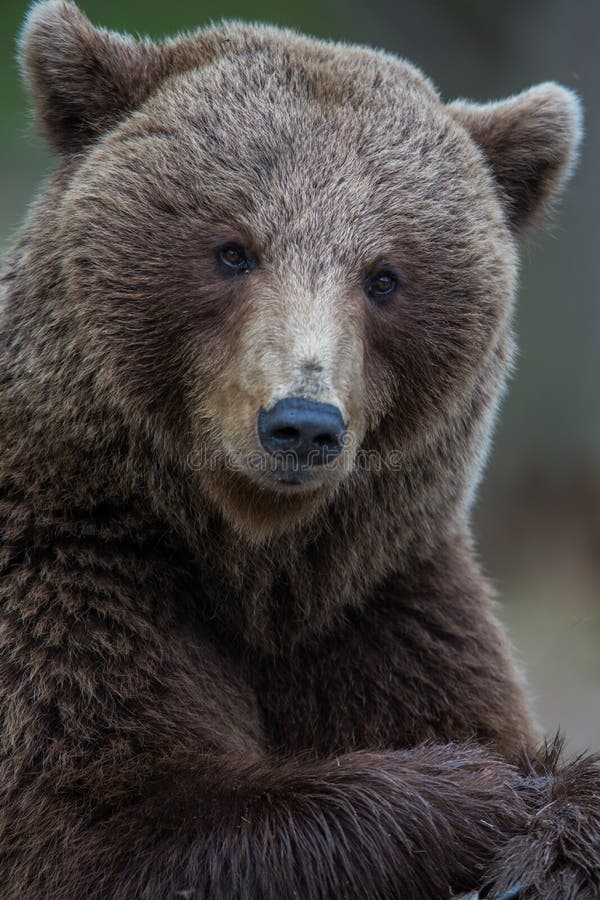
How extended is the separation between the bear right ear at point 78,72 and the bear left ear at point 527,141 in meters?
1.53

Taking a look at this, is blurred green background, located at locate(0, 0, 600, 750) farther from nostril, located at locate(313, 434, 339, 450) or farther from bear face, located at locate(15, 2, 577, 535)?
nostril, located at locate(313, 434, 339, 450)

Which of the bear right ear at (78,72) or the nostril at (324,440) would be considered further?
the bear right ear at (78,72)

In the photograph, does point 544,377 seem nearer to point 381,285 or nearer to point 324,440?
point 381,285

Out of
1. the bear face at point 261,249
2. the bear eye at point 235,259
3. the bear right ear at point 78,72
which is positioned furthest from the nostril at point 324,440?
the bear right ear at point 78,72

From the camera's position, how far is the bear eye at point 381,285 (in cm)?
598

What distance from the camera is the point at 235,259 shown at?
5.84 meters

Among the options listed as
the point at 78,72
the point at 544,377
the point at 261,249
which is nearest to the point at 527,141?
the point at 261,249

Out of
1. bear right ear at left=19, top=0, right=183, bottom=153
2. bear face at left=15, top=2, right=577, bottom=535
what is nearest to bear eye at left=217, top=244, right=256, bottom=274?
bear face at left=15, top=2, right=577, bottom=535

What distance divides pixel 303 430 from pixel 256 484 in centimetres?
66

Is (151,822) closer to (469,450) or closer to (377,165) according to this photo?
(469,450)

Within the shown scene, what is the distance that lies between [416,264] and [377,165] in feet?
1.51

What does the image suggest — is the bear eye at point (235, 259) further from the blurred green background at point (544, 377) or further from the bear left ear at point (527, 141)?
the blurred green background at point (544, 377)

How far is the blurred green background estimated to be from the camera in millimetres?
14617

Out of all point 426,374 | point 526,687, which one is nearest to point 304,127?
point 426,374
